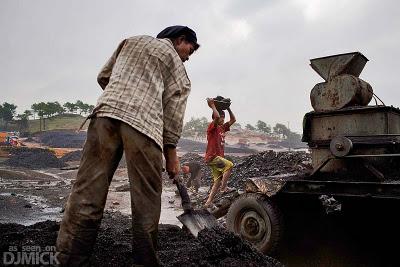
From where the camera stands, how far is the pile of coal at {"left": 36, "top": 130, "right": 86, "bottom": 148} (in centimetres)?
3325

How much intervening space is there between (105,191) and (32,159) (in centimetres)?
2235

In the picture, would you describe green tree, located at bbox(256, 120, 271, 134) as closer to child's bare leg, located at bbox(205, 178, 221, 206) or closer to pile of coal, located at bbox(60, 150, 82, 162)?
pile of coal, located at bbox(60, 150, 82, 162)

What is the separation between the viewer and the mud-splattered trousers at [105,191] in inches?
86.8

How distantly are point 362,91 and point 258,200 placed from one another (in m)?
1.87

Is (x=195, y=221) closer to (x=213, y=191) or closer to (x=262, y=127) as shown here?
(x=213, y=191)

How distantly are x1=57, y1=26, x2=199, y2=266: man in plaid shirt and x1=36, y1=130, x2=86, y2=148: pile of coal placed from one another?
32.1 metres

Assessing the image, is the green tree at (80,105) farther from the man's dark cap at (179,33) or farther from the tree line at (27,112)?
the man's dark cap at (179,33)

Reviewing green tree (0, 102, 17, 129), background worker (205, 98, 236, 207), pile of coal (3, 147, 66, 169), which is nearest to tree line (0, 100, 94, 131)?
green tree (0, 102, 17, 129)

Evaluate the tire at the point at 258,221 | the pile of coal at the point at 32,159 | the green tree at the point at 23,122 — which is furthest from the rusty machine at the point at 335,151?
the green tree at the point at 23,122

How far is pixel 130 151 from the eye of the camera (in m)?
2.25

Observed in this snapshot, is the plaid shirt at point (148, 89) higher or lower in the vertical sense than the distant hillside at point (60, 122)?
lower

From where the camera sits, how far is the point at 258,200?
383cm

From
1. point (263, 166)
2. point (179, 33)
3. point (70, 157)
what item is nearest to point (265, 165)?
point (263, 166)

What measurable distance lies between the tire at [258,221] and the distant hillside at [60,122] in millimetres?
42969
